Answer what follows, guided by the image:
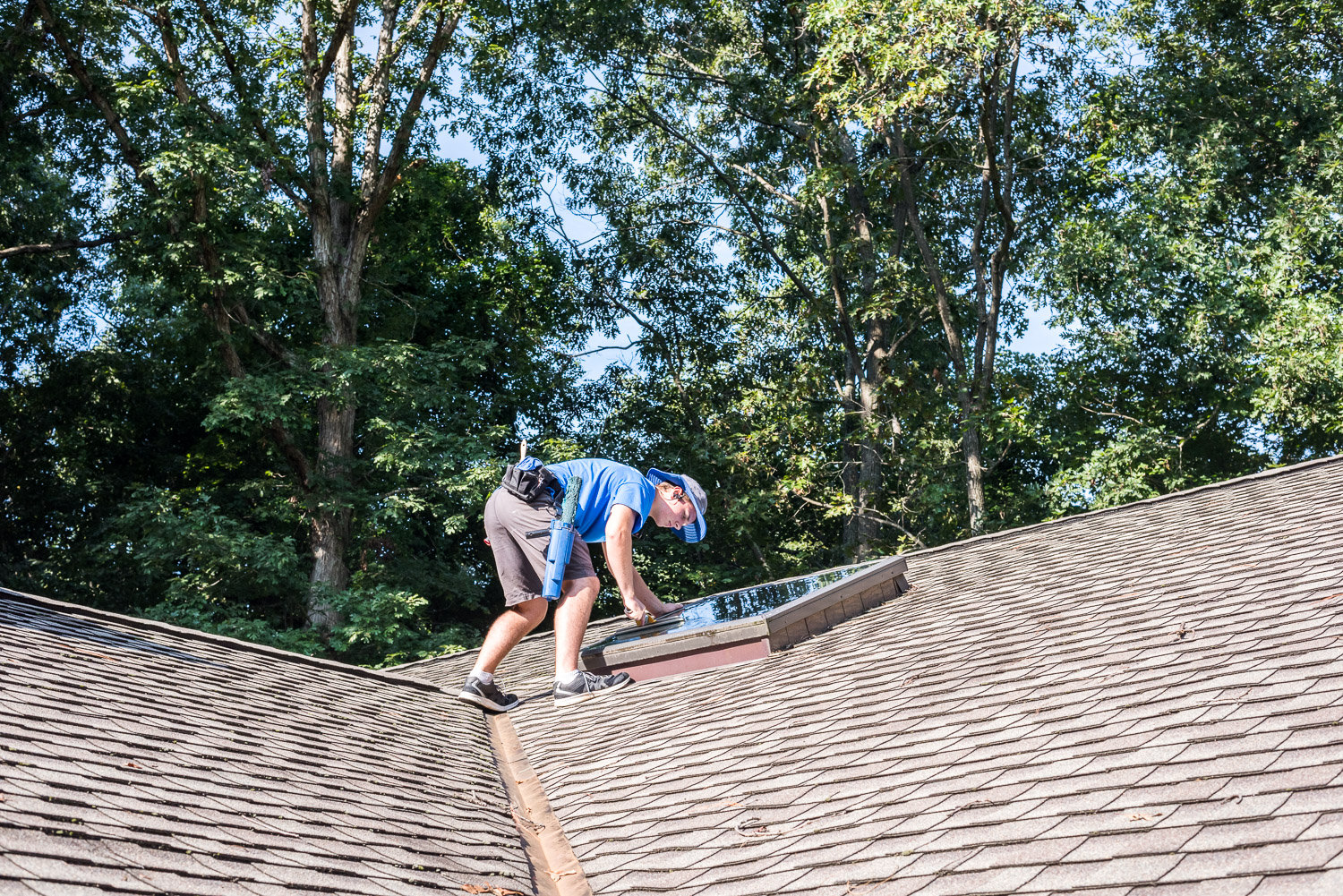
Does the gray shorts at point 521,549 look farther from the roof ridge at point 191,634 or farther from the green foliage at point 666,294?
the green foliage at point 666,294

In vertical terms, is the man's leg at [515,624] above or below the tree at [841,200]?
below

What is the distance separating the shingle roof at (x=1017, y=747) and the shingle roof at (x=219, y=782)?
16.8 inches

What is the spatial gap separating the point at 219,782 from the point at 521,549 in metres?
2.65

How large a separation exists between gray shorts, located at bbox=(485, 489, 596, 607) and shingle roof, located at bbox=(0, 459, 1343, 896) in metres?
0.70

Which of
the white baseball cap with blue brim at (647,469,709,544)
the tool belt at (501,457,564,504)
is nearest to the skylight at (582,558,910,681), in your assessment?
the white baseball cap with blue brim at (647,469,709,544)

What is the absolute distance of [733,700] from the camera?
17.3 ft

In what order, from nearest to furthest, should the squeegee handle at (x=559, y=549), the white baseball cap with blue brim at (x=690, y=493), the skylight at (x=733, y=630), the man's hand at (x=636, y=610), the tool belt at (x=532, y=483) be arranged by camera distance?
the squeegee handle at (x=559, y=549)
the tool belt at (x=532, y=483)
the man's hand at (x=636, y=610)
the skylight at (x=733, y=630)
the white baseball cap with blue brim at (x=690, y=493)

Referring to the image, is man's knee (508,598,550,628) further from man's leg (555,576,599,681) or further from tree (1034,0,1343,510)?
tree (1034,0,1343,510)

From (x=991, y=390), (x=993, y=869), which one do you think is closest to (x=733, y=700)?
(x=993, y=869)

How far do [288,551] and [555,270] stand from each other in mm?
8947

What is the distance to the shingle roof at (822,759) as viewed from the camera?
255 centimetres

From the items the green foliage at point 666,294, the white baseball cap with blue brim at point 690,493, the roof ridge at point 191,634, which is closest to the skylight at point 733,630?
the white baseball cap with blue brim at point 690,493

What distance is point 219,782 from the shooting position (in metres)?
3.63

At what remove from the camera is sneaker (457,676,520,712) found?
6652mm
